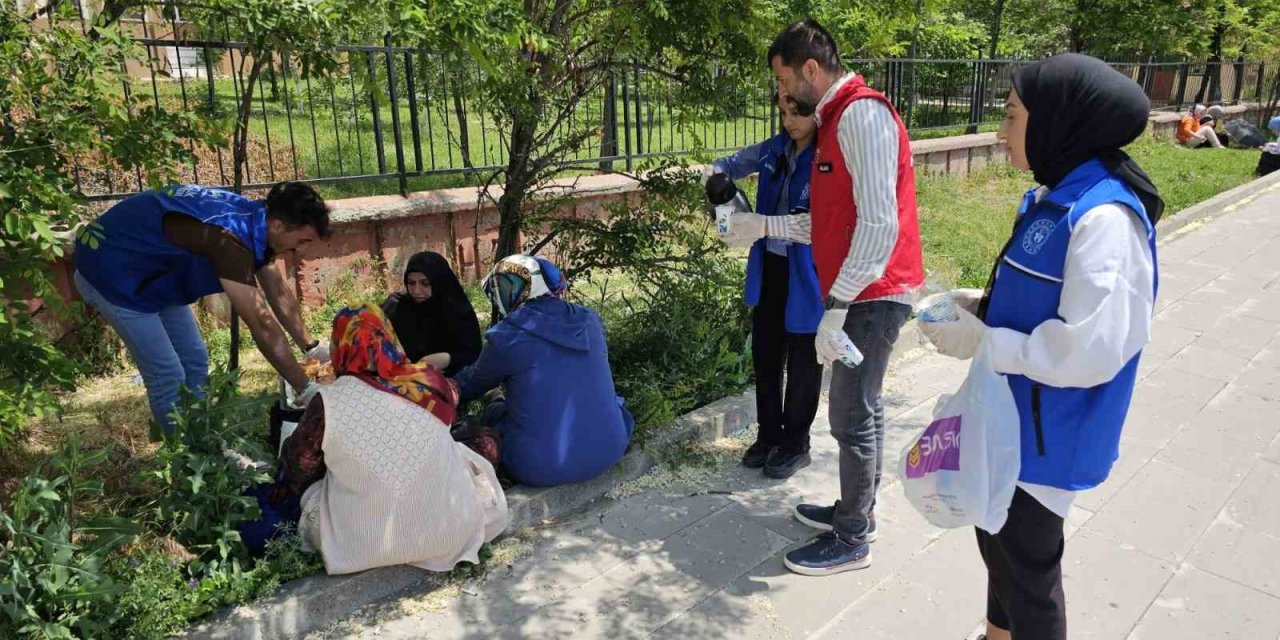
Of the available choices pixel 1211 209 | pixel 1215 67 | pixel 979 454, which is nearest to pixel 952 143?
pixel 1211 209

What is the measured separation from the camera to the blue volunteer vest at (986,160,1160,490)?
1.96m

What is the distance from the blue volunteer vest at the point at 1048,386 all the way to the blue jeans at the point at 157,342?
2.88m

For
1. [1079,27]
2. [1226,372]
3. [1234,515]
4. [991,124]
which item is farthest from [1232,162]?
[1234,515]

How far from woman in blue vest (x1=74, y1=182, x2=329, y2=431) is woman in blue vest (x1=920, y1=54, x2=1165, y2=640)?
232cm

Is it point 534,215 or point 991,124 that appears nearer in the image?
point 534,215

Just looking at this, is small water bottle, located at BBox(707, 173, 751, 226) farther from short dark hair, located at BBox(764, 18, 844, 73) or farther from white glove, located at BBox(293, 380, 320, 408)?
white glove, located at BBox(293, 380, 320, 408)

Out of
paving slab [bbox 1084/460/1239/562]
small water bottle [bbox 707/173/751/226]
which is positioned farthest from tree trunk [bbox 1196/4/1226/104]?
small water bottle [bbox 707/173/751/226]

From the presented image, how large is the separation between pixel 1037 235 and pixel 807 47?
1270mm

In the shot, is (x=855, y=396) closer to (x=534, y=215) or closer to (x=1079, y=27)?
(x=534, y=215)

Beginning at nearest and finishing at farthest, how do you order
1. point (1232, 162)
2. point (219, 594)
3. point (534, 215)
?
point (219, 594)
point (534, 215)
point (1232, 162)

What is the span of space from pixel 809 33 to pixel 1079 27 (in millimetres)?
14146

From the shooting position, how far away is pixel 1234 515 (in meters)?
3.65

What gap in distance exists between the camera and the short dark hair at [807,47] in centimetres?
301

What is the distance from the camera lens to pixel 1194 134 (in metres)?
16.0
